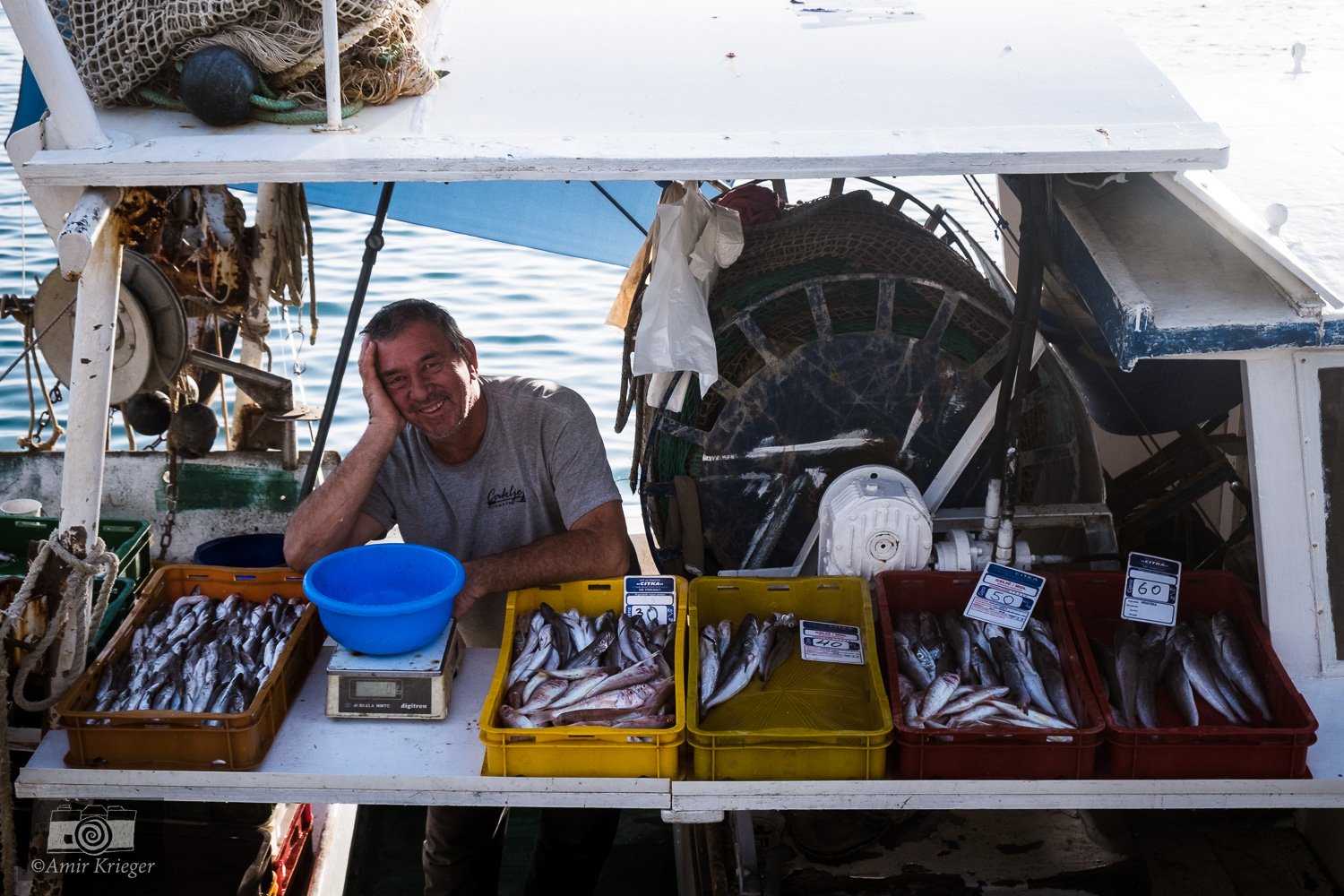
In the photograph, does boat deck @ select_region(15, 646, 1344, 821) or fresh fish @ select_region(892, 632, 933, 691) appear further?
fresh fish @ select_region(892, 632, 933, 691)

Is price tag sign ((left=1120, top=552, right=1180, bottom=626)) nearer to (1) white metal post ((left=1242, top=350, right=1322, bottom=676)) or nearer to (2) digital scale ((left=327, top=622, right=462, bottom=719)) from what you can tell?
(1) white metal post ((left=1242, top=350, right=1322, bottom=676))

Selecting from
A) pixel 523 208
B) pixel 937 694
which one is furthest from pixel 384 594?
pixel 523 208

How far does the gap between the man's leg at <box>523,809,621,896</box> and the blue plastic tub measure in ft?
5.11

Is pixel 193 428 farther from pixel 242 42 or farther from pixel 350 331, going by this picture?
pixel 242 42

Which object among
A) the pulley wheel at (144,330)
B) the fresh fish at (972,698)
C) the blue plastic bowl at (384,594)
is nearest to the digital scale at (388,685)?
the blue plastic bowl at (384,594)

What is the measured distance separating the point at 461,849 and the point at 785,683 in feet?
4.39

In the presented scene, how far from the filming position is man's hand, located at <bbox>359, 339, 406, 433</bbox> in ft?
11.8

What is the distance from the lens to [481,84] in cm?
325

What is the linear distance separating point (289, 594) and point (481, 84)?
152cm

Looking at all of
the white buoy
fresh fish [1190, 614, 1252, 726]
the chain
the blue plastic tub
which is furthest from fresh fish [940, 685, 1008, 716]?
the chain

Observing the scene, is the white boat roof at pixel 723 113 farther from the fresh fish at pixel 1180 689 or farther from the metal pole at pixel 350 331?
the fresh fish at pixel 1180 689

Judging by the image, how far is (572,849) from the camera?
3797 millimetres

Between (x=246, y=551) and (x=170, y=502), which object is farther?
(x=170, y=502)

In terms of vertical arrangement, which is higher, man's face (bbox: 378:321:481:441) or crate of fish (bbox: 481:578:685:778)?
man's face (bbox: 378:321:481:441)
